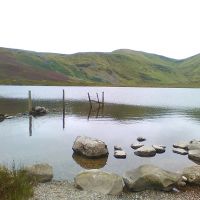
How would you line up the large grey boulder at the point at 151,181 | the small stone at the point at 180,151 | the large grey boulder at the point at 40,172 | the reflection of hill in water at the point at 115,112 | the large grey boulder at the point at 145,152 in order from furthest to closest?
1. the reflection of hill in water at the point at 115,112
2. the small stone at the point at 180,151
3. the large grey boulder at the point at 145,152
4. the large grey boulder at the point at 40,172
5. the large grey boulder at the point at 151,181

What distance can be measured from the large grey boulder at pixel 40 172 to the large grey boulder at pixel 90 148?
7.83 meters

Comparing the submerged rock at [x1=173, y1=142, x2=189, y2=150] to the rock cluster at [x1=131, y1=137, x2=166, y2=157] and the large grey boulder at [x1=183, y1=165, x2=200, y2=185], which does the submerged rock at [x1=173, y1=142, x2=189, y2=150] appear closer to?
A: the rock cluster at [x1=131, y1=137, x2=166, y2=157]

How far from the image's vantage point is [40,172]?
19.9 m

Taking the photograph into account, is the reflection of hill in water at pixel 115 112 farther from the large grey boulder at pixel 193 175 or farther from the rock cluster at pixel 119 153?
the large grey boulder at pixel 193 175

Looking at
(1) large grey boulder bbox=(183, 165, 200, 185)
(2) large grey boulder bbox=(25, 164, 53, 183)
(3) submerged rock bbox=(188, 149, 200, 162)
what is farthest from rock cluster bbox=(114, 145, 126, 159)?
(2) large grey boulder bbox=(25, 164, 53, 183)

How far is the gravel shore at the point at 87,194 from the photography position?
16.2 m

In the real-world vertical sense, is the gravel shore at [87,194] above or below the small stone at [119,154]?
above

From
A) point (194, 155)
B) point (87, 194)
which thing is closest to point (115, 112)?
point (194, 155)

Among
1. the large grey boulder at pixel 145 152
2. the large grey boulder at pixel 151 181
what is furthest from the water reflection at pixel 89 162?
the large grey boulder at pixel 151 181

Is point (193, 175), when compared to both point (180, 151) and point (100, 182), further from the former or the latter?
point (180, 151)

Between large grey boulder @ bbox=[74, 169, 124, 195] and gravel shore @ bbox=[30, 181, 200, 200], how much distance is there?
41 cm

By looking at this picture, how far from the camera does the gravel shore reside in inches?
637

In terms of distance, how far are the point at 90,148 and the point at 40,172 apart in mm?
8466

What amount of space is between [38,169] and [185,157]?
45.2 feet
